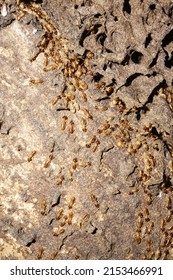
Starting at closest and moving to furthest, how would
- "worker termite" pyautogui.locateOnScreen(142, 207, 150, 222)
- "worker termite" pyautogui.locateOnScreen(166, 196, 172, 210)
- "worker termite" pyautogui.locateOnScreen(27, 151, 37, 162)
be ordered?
"worker termite" pyautogui.locateOnScreen(27, 151, 37, 162) → "worker termite" pyautogui.locateOnScreen(142, 207, 150, 222) → "worker termite" pyautogui.locateOnScreen(166, 196, 172, 210)

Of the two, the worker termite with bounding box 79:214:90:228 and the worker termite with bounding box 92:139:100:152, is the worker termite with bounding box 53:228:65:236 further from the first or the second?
the worker termite with bounding box 92:139:100:152

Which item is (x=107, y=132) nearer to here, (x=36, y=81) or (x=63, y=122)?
(x=63, y=122)

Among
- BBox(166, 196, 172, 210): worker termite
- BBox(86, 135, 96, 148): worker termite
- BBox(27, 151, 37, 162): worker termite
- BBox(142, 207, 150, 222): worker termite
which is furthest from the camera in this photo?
BBox(166, 196, 172, 210): worker termite

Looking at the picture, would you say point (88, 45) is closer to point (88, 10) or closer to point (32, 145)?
point (88, 10)

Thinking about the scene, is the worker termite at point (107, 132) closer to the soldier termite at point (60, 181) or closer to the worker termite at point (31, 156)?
the soldier termite at point (60, 181)

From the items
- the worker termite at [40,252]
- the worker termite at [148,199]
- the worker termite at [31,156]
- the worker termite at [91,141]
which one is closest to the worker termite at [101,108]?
the worker termite at [91,141]

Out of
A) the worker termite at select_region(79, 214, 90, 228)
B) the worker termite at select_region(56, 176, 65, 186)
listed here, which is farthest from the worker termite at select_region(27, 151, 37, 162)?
the worker termite at select_region(79, 214, 90, 228)

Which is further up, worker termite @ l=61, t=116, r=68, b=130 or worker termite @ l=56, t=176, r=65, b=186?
worker termite @ l=61, t=116, r=68, b=130

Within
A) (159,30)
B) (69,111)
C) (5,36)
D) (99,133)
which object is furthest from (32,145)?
(159,30)
